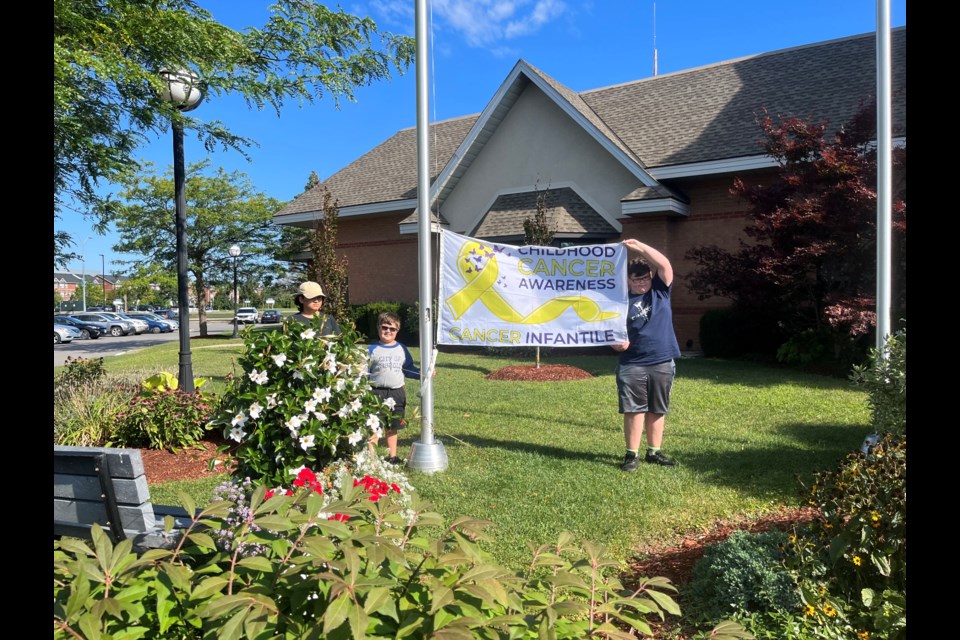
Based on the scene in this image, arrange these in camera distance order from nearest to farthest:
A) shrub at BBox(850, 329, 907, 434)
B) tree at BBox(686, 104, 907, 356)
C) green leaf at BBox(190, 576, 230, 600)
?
1. green leaf at BBox(190, 576, 230, 600)
2. shrub at BBox(850, 329, 907, 434)
3. tree at BBox(686, 104, 907, 356)

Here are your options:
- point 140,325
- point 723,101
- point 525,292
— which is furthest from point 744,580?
point 140,325

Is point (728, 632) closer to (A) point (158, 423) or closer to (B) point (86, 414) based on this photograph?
(A) point (158, 423)

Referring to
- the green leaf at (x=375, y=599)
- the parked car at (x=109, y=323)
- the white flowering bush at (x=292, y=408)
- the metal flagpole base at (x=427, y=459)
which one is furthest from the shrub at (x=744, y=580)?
the parked car at (x=109, y=323)

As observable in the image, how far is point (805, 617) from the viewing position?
288cm

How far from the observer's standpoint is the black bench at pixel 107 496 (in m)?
2.96

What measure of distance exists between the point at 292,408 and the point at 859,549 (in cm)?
288

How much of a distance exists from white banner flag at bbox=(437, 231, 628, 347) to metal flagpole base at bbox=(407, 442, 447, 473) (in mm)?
1044

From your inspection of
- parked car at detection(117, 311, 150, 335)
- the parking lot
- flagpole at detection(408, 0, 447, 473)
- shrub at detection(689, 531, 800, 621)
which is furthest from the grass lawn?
parked car at detection(117, 311, 150, 335)

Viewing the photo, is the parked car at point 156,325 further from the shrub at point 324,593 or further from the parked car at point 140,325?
the shrub at point 324,593

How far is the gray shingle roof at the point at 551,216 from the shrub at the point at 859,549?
527 inches

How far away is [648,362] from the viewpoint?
19.2 feet

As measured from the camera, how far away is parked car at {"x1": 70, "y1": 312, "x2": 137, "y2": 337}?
135 feet

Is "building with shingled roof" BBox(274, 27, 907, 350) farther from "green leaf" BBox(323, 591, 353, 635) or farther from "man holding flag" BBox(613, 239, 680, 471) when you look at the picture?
"green leaf" BBox(323, 591, 353, 635)
